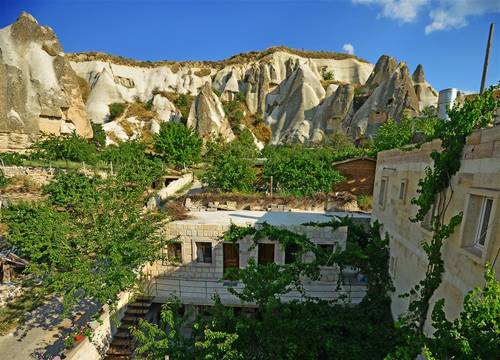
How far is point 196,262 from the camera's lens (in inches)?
471

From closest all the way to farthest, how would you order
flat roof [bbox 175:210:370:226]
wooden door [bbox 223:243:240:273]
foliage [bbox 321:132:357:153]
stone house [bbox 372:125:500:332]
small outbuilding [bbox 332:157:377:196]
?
stone house [bbox 372:125:500:332]
wooden door [bbox 223:243:240:273]
flat roof [bbox 175:210:370:226]
small outbuilding [bbox 332:157:377:196]
foliage [bbox 321:132:357:153]

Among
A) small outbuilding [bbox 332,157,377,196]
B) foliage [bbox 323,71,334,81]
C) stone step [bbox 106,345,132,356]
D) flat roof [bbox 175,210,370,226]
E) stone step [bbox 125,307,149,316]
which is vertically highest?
foliage [bbox 323,71,334,81]

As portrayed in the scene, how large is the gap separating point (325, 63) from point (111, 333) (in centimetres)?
7431

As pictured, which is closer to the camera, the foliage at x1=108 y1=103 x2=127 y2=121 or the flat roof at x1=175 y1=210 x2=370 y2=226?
the flat roof at x1=175 y1=210 x2=370 y2=226

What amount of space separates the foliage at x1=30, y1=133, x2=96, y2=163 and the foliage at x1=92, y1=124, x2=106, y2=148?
14475mm

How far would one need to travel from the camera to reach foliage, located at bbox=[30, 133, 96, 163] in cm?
2805

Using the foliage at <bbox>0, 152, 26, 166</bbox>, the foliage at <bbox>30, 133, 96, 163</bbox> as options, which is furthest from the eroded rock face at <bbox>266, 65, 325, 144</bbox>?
the foliage at <bbox>0, 152, 26, 166</bbox>

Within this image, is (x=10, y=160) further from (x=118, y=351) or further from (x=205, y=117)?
(x=118, y=351)

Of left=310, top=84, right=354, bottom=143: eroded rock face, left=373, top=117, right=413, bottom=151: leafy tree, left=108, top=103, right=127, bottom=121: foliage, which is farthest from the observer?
left=108, top=103, right=127, bottom=121: foliage

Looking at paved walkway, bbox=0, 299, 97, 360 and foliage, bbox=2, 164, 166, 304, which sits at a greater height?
foliage, bbox=2, 164, 166, 304

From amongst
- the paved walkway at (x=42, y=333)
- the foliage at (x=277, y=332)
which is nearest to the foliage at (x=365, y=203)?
the foliage at (x=277, y=332)

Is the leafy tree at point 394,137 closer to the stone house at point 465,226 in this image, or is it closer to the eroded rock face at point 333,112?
the stone house at point 465,226

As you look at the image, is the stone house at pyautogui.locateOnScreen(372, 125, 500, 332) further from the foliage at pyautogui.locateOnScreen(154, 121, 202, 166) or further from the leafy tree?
the foliage at pyautogui.locateOnScreen(154, 121, 202, 166)

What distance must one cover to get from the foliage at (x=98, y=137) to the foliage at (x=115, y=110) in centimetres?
883
